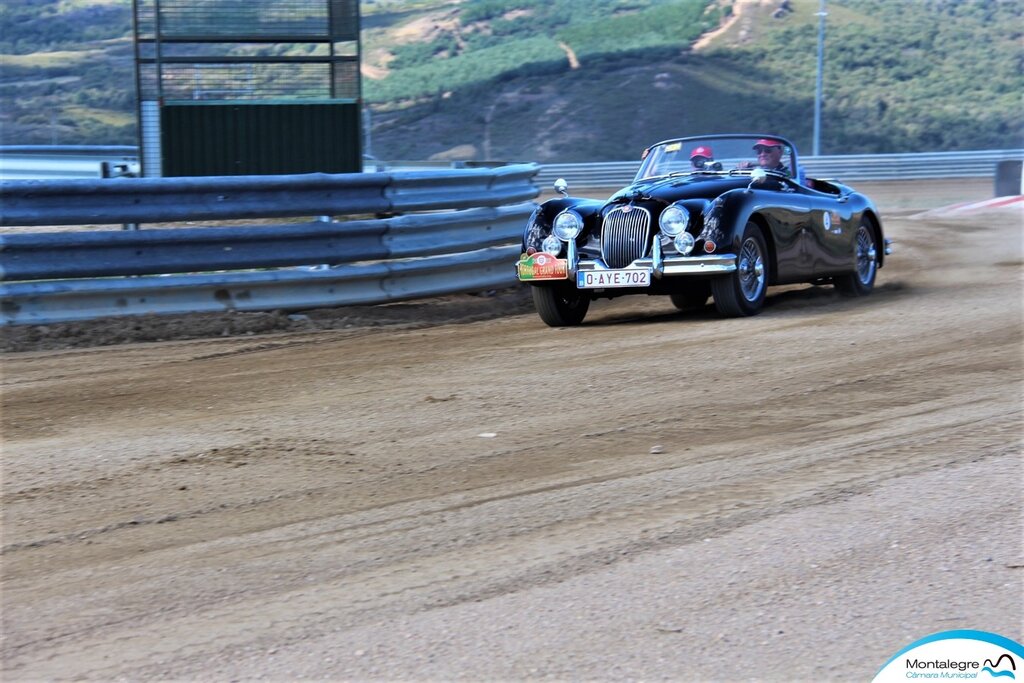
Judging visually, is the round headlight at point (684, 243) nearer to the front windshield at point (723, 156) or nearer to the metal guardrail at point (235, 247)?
the front windshield at point (723, 156)

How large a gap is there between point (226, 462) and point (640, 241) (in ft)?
15.0

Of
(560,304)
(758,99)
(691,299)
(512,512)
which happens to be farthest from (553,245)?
(758,99)

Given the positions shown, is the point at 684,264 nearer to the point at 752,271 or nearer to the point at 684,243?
the point at 684,243

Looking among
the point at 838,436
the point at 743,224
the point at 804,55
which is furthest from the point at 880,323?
the point at 804,55

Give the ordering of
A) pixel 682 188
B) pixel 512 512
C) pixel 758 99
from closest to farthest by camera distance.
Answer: pixel 512 512, pixel 682 188, pixel 758 99

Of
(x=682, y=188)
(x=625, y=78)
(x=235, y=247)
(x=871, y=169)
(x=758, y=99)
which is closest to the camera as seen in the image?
(x=235, y=247)

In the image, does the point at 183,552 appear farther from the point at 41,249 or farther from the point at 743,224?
the point at 743,224

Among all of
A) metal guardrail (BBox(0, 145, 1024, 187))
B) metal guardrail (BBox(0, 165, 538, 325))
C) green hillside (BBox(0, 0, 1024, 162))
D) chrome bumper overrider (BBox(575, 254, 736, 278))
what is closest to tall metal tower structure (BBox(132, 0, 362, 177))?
metal guardrail (BBox(0, 165, 538, 325))

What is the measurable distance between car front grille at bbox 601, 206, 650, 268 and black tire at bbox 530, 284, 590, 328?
398mm

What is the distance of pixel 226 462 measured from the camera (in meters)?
4.92

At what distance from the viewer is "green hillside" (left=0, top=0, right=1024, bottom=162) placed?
46.1 m

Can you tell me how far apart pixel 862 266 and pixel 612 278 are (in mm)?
3037

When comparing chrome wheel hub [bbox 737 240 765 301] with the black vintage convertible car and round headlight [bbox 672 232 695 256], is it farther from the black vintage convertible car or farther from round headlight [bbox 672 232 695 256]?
round headlight [bbox 672 232 695 256]

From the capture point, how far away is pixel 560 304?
30.0ft
